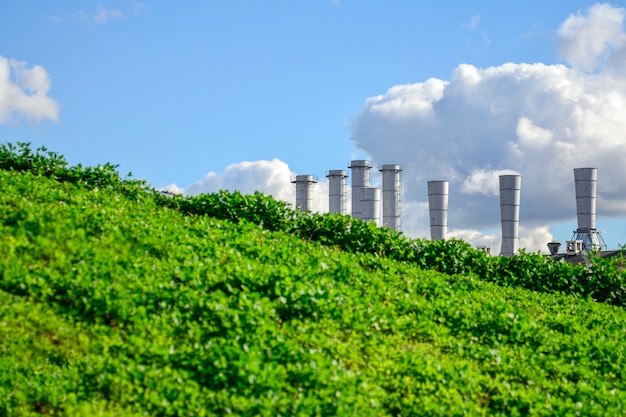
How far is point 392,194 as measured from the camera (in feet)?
165

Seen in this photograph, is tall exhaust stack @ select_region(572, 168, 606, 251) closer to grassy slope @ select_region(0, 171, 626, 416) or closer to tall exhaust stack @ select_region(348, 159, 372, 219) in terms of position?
tall exhaust stack @ select_region(348, 159, 372, 219)

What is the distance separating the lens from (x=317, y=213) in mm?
14633

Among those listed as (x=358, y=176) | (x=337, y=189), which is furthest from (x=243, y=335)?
(x=337, y=189)

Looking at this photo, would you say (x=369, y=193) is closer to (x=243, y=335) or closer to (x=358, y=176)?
(x=358, y=176)

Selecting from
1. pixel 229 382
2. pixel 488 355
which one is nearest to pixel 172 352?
pixel 229 382

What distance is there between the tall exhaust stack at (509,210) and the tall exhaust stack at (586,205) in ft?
11.0

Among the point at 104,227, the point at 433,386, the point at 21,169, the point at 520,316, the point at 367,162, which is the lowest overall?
the point at 433,386

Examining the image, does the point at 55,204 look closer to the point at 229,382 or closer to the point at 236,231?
the point at 236,231

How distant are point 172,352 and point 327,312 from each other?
83.2 inches

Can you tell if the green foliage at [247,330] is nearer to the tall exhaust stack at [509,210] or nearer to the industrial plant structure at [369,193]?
the tall exhaust stack at [509,210]

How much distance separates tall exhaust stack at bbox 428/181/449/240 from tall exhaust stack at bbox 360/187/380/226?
5.95 m

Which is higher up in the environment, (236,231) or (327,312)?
(236,231)

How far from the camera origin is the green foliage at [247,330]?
694 centimetres

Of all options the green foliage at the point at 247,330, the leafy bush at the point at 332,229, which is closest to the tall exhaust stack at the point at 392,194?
the leafy bush at the point at 332,229
